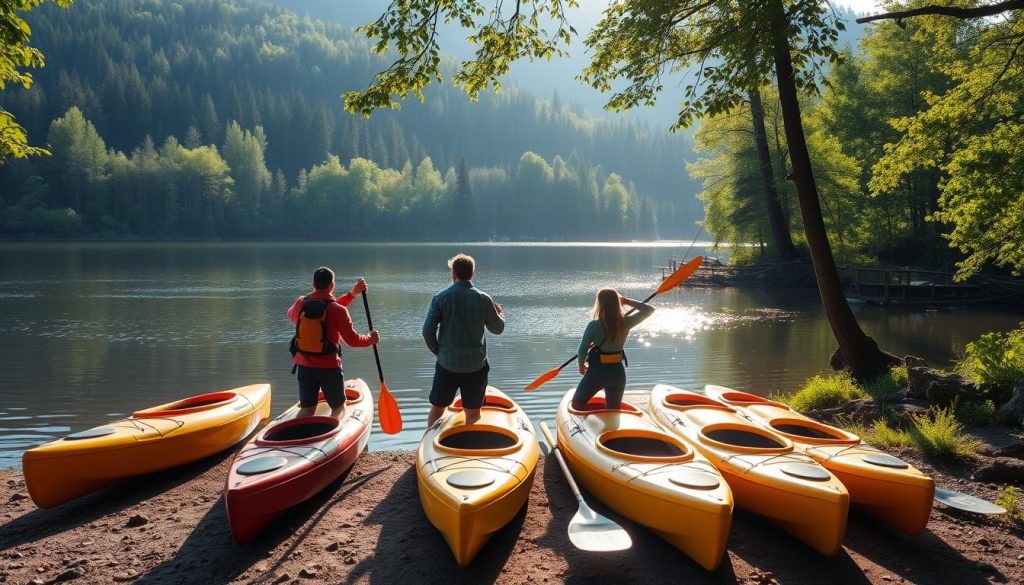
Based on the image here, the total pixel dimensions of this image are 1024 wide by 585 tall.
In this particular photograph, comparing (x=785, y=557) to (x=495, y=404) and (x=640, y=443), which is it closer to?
(x=640, y=443)

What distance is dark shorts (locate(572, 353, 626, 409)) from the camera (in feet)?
21.6

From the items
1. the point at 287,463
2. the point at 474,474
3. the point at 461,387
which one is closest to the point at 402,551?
the point at 474,474

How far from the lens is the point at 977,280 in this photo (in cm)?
2425

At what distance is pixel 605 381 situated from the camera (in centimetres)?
660

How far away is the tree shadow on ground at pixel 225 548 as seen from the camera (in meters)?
4.36

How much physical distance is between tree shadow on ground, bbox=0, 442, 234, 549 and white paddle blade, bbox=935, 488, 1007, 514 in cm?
714

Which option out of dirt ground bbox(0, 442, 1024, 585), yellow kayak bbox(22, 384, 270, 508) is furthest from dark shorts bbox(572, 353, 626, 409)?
yellow kayak bbox(22, 384, 270, 508)

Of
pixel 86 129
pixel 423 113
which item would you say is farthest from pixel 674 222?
pixel 86 129

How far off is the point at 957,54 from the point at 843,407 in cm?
2479

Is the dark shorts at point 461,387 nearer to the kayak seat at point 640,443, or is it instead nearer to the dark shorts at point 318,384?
the dark shorts at point 318,384

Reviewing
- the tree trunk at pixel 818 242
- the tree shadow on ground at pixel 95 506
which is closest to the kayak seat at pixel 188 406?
the tree shadow on ground at pixel 95 506

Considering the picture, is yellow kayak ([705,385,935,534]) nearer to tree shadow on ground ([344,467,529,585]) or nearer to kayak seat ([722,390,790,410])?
kayak seat ([722,390,790,410])

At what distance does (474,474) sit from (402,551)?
2.61 ft

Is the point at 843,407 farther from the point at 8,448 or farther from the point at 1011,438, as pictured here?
the point at 8,448
